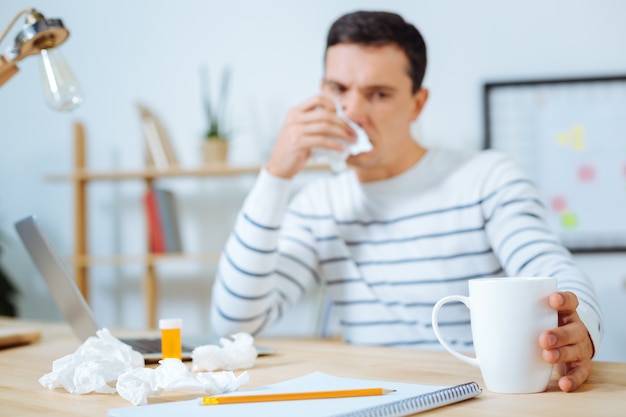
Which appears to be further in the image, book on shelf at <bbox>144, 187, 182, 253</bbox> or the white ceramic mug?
book on shelf at <bbox>144, 187, 182, 253</bbox>

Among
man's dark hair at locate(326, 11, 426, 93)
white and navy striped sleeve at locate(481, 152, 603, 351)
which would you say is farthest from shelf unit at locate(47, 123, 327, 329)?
white and navy striped sleeve at locate(481, 152, 603, 351)

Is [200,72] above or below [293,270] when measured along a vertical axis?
above

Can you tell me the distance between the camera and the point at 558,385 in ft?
2.38

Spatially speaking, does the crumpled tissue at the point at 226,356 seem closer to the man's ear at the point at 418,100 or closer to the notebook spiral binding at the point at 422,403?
the notebook spiral binding at the point at 422,403

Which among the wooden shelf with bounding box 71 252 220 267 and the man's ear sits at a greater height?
the wooden shelf with bounding box 71 252 220 267

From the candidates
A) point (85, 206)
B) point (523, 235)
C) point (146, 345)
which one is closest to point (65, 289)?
point (146, 345)

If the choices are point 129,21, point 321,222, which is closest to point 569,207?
point 321,222

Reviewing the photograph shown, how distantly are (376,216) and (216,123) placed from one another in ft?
4.78

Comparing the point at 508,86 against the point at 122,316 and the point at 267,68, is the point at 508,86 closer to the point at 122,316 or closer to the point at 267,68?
the point at 267,68

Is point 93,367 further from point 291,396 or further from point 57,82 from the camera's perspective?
point 57,82

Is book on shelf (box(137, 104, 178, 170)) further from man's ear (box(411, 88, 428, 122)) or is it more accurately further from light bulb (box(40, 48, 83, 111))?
light bulb (box(40, 48, 83, 111))

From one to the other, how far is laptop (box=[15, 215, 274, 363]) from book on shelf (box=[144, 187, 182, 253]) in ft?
5.63

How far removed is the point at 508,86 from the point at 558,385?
216cm

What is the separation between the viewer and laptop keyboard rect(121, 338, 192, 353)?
39.6 inches
